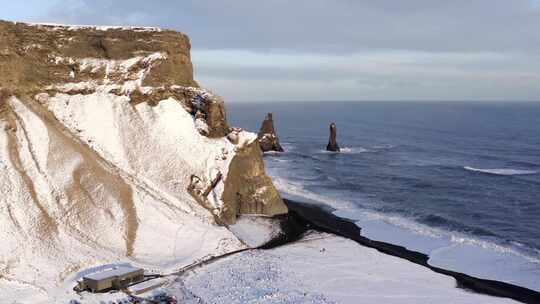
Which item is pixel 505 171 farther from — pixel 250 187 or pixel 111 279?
pixel 111 279

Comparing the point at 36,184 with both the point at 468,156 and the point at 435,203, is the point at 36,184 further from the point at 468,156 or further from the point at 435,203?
the point at 468,156

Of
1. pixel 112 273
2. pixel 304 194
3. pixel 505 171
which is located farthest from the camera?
pixel 505 171

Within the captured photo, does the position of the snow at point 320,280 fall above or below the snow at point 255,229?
below

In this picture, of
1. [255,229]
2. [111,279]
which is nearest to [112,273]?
[111,279]

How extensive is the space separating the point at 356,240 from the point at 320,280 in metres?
10.4

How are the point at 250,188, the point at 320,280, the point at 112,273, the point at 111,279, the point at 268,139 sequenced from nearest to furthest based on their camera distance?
the point at 111,279, the point at 112,273, the point at 320,280, the point at 250,188, the point at 268,139

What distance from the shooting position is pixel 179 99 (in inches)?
2154

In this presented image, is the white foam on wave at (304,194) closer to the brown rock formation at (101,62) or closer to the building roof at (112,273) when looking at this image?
the brown rock formation at (101,62)

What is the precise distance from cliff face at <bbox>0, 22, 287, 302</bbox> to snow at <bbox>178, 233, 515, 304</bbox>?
3.91 metres

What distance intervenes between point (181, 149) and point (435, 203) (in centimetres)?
2813

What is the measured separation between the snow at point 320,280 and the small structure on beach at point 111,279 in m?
2.67

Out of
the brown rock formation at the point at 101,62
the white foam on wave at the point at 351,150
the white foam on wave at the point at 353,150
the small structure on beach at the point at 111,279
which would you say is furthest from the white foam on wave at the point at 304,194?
the white foam on wave at the point at 353,150

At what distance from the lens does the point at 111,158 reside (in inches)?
1843

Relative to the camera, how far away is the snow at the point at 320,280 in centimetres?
3244
